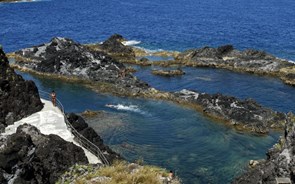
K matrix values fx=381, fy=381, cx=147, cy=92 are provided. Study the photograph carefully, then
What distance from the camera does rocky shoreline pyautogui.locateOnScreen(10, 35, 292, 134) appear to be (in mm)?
56938

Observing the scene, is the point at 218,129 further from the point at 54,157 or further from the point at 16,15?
the point at 16,15

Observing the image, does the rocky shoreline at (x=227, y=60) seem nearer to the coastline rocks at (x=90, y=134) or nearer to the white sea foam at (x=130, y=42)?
the white sea foam at (x=130, y=42)

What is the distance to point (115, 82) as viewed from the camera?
73812mm

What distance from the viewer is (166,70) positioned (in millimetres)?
83062

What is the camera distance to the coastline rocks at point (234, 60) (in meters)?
84.9

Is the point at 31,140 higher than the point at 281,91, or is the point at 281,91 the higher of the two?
the point at 31,140

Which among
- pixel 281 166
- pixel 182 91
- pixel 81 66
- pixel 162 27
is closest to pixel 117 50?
pixel 81 66

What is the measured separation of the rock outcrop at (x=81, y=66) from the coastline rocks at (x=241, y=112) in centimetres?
1328

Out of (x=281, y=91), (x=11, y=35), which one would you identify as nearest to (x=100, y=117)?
(x=281, y=91)

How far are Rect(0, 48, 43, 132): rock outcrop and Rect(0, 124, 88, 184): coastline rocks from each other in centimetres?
669

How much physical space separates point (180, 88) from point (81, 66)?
72.2 feet

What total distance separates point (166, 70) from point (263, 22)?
90.5m

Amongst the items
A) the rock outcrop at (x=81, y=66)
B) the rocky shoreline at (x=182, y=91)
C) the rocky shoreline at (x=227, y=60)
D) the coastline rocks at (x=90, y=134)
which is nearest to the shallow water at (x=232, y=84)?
the rocky shoreline at (x=227, y=60)

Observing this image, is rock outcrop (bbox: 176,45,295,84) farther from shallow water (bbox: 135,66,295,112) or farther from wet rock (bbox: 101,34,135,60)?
wet rock (bbox: 101,34,135,60)
